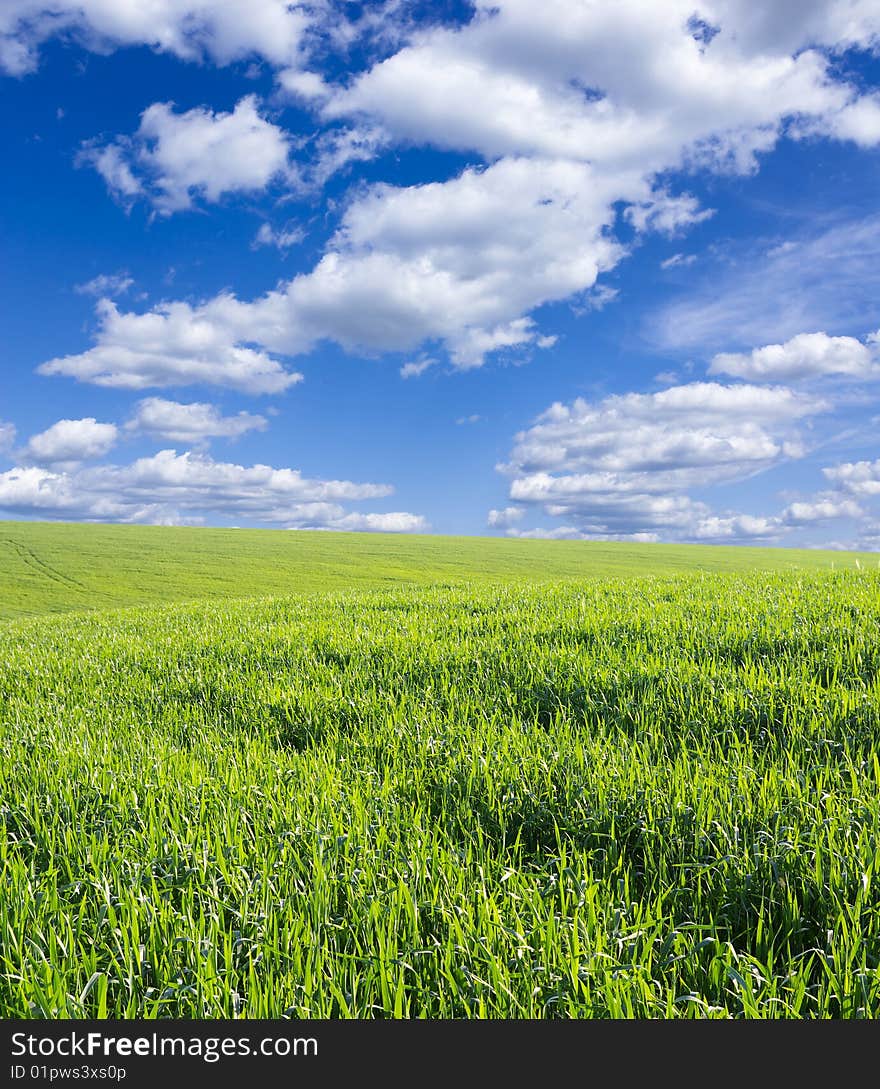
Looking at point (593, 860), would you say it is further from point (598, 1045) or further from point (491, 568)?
point (491, 568)

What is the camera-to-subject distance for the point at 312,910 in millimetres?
3379

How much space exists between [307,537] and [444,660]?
271 ft

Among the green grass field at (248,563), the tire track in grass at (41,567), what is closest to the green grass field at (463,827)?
the green grass field at (248,563)

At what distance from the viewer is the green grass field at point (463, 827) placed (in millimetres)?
2895

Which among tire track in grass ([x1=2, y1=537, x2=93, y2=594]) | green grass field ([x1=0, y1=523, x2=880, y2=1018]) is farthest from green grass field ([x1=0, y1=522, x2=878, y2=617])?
green grass field ([x1=0, y1=523, x2=880, y2=1018])

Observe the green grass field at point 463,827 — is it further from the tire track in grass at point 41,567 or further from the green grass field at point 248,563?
the tire track in grass at point 41,567

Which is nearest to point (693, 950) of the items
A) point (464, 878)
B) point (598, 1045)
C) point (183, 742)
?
point (598, 1045)

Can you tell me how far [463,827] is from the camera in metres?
4.27

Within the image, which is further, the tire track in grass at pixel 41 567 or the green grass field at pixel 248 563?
the tire track in grass at pixel 41 567

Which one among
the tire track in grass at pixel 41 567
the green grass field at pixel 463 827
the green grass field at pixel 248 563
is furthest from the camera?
the tire track in grass at pixel 41 567

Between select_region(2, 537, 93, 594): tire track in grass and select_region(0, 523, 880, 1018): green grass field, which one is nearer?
select_region(0, 523, 880, 1018): green grass field

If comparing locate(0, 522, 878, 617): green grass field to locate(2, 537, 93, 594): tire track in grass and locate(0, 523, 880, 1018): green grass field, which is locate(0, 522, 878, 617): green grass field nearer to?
locate(2, 537, 93, 594): tire track in grass

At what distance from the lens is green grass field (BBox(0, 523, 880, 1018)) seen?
9.50ft

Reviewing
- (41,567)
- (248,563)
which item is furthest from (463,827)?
(248,563)
